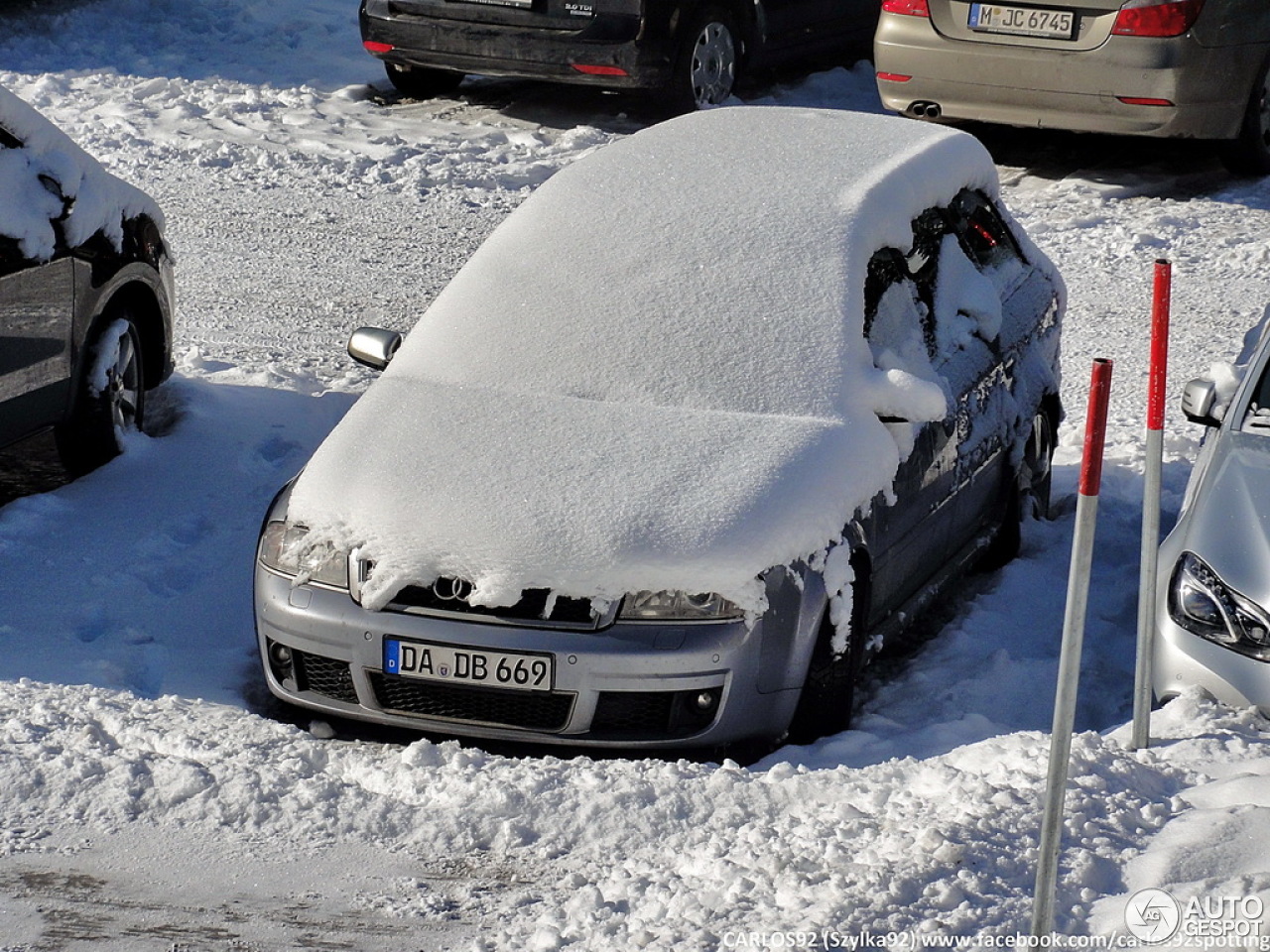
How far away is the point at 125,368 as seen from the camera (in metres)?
6.59

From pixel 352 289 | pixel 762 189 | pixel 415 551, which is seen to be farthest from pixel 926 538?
pixel 352 289

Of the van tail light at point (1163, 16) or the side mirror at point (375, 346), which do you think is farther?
the van tail light at point (1163, 16)

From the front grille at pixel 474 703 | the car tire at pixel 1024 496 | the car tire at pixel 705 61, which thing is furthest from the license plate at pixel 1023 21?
the front grille at pixel 474 703

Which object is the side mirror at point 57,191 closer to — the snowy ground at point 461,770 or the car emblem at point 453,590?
the snowy ground at point 461,770

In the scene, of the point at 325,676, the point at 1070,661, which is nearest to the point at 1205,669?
the point at 1070,661

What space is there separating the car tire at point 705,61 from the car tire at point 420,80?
1863 millimetres

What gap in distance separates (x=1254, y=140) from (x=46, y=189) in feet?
23.9

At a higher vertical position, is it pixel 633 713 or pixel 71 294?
pixel 71 294

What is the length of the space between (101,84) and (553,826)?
385 inches

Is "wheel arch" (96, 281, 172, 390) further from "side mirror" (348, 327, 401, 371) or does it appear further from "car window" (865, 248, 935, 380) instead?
"car window" (865, 248, 935, 380)

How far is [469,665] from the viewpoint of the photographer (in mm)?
4367

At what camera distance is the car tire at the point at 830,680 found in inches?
183

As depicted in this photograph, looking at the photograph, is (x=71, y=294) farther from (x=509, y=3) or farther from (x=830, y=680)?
(x=509, y=3)

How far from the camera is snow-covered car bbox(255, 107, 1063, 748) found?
438 centimetres
